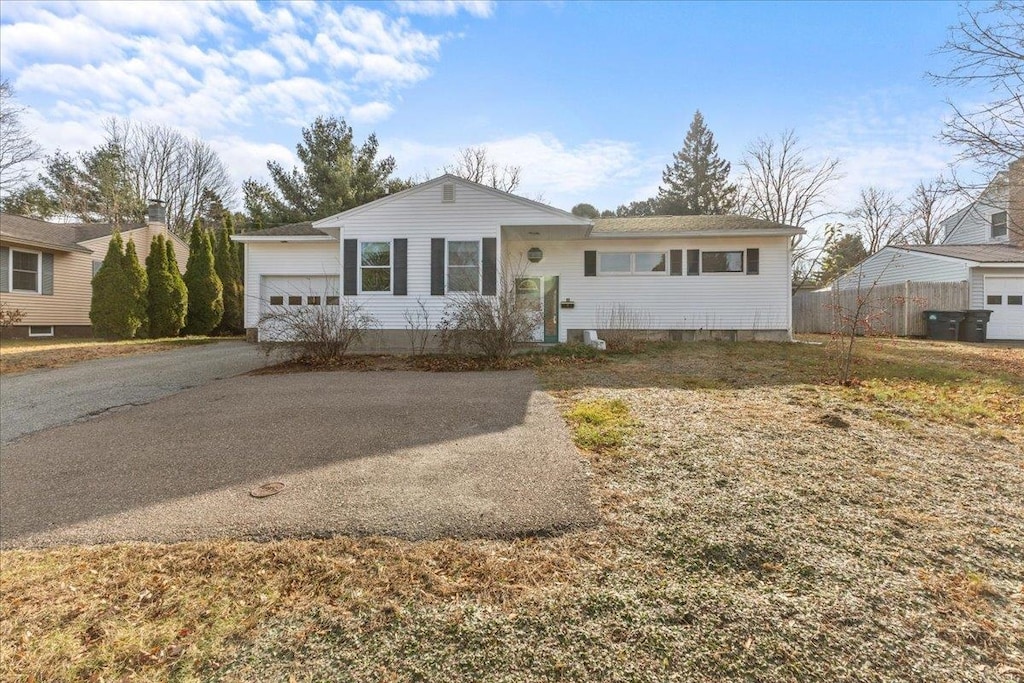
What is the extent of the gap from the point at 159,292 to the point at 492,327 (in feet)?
49.8

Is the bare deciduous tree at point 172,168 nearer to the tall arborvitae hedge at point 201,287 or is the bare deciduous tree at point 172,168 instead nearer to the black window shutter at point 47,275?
the black window shutter at point 47,275

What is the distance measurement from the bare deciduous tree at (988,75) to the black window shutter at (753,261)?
4.50m

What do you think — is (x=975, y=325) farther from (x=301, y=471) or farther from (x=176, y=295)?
(x=176, y=295)

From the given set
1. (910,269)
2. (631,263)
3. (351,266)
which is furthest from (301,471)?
(910,269)

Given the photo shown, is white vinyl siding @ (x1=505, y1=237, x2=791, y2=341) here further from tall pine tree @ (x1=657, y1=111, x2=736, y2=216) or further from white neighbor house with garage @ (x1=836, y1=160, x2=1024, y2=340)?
tall pine tree @ (x1=657, y1=111, x2=736, y2=216)

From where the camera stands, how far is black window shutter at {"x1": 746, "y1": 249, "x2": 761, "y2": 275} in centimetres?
1301

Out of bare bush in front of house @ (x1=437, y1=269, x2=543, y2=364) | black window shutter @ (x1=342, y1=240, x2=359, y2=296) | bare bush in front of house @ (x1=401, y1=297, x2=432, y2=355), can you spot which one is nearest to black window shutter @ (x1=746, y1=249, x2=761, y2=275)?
bare bush in front of house @ (x1=437, y1=269, x2=543, y2=364)

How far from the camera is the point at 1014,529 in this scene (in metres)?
2.56

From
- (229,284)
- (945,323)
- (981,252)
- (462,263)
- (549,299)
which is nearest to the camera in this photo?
(462,263)

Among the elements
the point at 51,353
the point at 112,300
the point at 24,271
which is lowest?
the point at 51,353

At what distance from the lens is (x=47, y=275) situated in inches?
655

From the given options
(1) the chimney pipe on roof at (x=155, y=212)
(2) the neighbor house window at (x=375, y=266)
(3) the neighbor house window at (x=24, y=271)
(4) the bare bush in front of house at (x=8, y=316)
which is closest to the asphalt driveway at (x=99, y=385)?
(2) the neighbor house window at (x=375, y=266)

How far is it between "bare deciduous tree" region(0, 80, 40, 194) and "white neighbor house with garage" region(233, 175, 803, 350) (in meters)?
17.6

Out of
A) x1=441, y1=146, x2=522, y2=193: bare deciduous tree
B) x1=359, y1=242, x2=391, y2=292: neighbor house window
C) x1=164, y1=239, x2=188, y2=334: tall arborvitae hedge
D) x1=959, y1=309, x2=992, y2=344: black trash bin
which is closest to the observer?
x1=359, y1=242, x2=391, y2=292: neighbor house window
